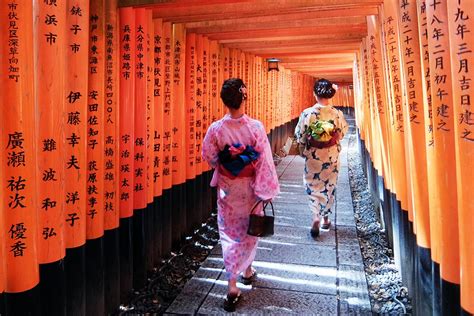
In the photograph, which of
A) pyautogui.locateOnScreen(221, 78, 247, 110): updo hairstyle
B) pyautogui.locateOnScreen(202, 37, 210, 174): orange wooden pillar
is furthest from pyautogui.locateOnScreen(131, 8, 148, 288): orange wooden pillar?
pyautogui.locateOnScreen(202, 37, 210, 174): orange wooden pillar

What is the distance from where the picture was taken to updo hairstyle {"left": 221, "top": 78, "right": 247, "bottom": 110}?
3707 mm

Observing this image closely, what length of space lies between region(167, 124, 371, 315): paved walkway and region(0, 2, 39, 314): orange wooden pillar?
1719 mm

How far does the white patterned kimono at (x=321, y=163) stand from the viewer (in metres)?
5.57

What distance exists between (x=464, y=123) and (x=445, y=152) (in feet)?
1.12

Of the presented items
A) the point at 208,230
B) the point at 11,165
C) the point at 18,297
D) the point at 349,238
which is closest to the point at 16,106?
the point at 11,165

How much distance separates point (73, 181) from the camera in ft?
9.77

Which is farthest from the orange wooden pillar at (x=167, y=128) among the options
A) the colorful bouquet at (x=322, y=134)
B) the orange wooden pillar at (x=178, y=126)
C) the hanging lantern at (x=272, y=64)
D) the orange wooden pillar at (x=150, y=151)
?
the hanging lantern at (x=272, y=64)

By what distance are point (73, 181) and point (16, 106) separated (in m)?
0.86

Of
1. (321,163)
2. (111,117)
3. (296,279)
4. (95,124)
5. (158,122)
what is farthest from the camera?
(321,163)

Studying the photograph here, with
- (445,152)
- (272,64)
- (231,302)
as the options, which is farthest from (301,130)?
(272,64)

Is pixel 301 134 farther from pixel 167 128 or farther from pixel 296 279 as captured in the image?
pixel 296 279

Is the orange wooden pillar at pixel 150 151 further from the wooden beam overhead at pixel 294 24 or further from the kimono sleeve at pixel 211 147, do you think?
the wooden beam overhead at pixel 294 24

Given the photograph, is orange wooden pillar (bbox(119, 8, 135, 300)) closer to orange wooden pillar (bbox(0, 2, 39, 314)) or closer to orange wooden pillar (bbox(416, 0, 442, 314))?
orange wooden pillar (bbox(0, 2, 39, 314))

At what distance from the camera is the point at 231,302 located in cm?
373
